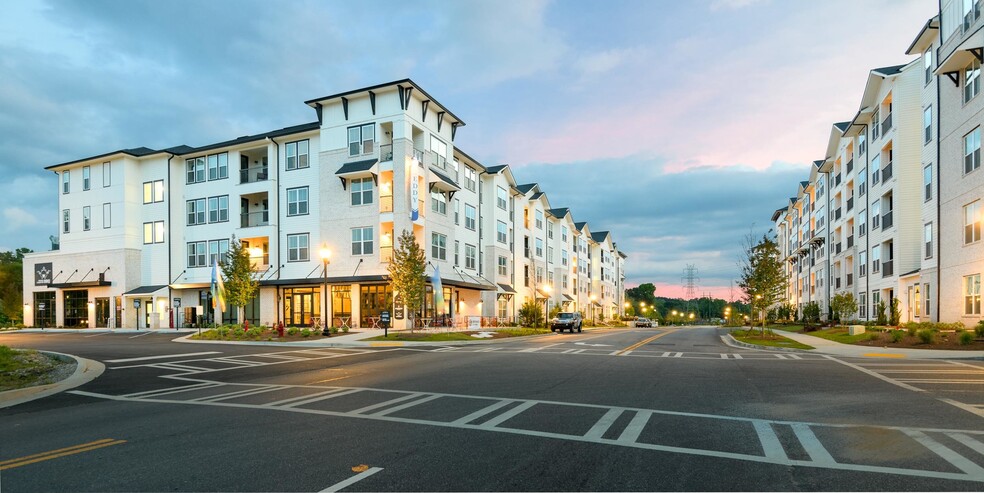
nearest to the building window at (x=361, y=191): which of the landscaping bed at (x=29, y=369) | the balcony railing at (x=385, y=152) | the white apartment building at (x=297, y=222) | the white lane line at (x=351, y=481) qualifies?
the white apartment building at (x=297, y=222)

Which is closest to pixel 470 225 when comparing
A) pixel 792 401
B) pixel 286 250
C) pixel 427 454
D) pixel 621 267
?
pixel 286 250

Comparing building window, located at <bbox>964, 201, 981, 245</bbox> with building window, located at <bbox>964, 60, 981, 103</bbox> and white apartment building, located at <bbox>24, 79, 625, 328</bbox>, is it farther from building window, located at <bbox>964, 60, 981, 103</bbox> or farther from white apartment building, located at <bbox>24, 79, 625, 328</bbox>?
white apartment building, located at <bbox>24, 79, 625, 328</bbox>

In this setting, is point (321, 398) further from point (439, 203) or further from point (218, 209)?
point (218, 209)

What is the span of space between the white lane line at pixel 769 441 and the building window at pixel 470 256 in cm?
3939

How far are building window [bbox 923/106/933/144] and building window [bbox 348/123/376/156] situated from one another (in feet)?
109

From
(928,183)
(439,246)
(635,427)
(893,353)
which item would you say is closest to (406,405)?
(635,427)

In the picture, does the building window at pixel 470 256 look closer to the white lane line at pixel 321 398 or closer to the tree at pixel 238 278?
the tree at pixel 238 278

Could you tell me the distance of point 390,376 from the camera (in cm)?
1486

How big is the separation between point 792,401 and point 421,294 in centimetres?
2519

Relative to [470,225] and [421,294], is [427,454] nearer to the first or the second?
[421,294]

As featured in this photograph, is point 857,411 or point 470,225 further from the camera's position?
point 470,225

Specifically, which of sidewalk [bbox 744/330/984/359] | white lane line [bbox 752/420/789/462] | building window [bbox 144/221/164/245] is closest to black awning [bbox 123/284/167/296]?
building window [bbox 144/221/164/245]

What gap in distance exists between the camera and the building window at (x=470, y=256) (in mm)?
47719

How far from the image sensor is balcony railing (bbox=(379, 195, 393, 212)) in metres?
39.2
